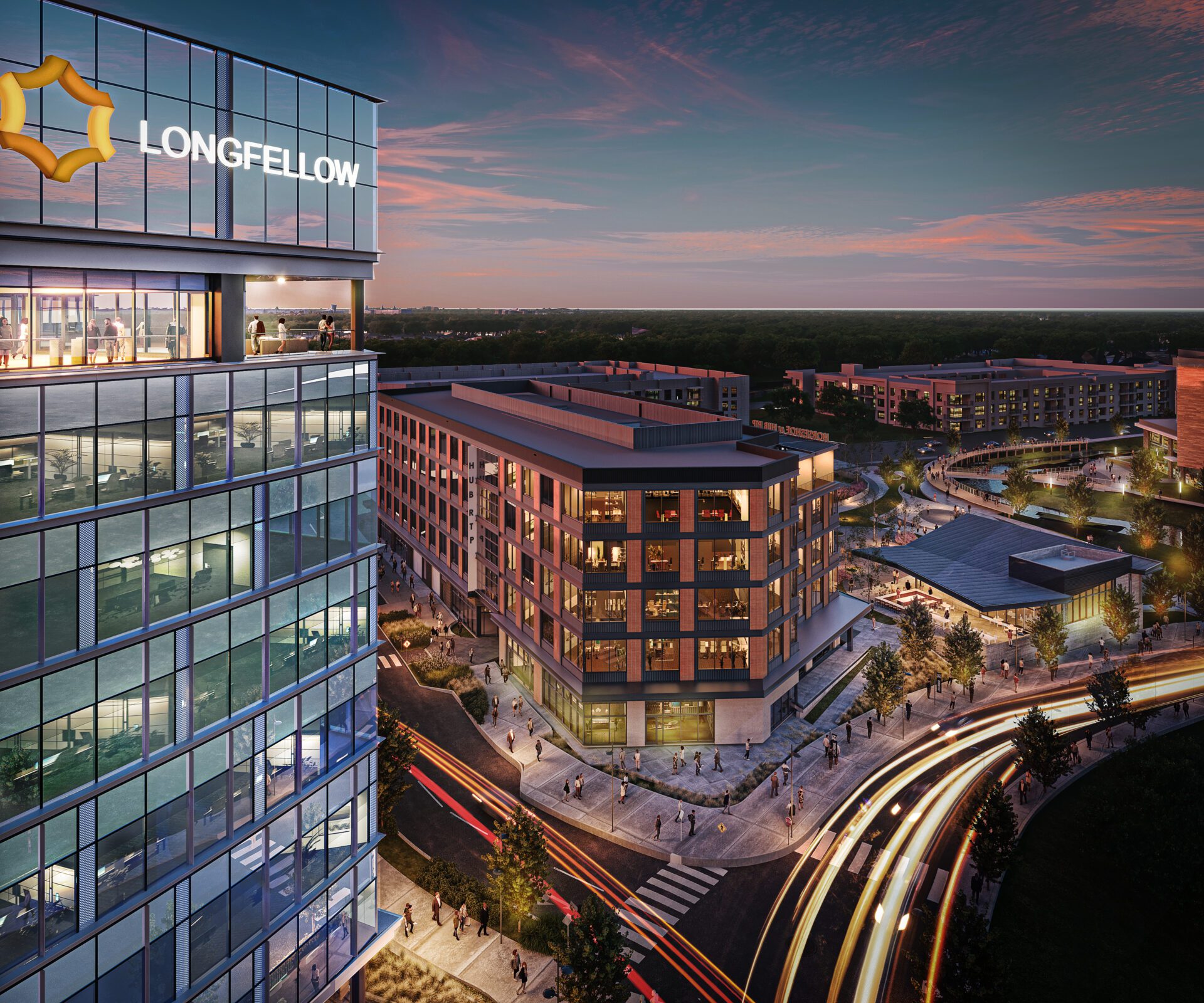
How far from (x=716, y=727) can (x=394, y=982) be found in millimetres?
30396

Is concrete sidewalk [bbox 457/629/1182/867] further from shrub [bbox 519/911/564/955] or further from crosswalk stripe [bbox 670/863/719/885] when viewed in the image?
shrub [bbox 519/911/564/955]

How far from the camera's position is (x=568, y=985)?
122ft

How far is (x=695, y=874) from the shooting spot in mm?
49219

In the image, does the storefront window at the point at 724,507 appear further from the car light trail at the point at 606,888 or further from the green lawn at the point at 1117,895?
the green lawn at the point at 1117,895

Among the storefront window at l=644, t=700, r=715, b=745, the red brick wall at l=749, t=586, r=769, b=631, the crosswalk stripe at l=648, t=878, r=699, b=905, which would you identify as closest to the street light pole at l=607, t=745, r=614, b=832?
the storefront window at l=644, t=700, r=715, b=745

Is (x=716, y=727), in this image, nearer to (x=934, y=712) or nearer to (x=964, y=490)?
(x=934, y=712)

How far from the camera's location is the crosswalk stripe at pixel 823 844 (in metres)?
50.8

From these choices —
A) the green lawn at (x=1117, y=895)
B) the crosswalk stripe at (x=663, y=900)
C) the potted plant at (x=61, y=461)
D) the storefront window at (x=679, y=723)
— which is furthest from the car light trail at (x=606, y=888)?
the potted plant at (x=61, y=461)

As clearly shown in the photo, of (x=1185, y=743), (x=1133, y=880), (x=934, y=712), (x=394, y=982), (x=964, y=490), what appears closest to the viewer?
(x=394, y=982)

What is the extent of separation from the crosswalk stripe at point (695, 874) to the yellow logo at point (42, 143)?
44.2 m

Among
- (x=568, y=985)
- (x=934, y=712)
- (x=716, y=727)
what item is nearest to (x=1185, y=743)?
(x=934, y=712)

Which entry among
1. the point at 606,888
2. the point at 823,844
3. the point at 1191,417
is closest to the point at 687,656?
the point at 823,844

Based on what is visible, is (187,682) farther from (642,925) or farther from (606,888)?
(606,888)

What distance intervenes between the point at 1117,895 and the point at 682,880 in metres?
24.3
